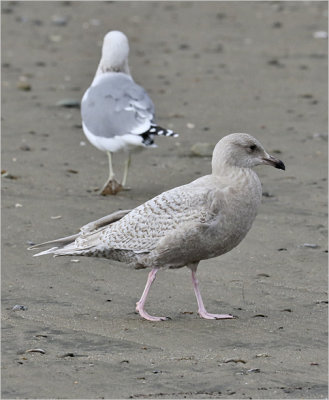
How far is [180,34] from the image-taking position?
17.5 metres

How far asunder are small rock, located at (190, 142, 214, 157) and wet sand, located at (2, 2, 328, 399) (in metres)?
0.10

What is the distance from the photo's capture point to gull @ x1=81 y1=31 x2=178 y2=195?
374 inches

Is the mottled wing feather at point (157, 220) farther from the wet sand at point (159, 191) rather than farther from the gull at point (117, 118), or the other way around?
the gull at point (117, 118)

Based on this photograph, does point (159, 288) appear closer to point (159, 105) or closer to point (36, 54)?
point (159, 105)

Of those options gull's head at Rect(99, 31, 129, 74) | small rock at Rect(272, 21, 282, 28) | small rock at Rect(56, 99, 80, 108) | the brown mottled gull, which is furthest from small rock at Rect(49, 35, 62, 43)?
the brown mottled gull

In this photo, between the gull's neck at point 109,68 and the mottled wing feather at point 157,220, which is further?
the gull's neck at point 109,68

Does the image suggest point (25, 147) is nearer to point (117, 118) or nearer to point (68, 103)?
point (117, 118)

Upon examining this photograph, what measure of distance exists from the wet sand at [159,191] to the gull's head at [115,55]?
1039mm

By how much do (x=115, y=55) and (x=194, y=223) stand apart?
460cm

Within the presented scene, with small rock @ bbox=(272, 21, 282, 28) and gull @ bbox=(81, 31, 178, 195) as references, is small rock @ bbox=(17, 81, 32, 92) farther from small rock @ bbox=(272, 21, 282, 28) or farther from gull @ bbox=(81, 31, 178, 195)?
small rock @ bbox=(272, 21, 282, 28)

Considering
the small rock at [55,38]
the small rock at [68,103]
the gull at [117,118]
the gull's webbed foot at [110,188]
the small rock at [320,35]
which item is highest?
the gull at [117,118]

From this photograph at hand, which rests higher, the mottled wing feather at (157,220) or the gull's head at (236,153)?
the gull's head at (236,153)

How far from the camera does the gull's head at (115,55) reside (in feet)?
34.2

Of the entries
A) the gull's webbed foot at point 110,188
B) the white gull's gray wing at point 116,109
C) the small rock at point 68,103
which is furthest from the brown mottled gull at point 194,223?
the small rock at point 68,103
